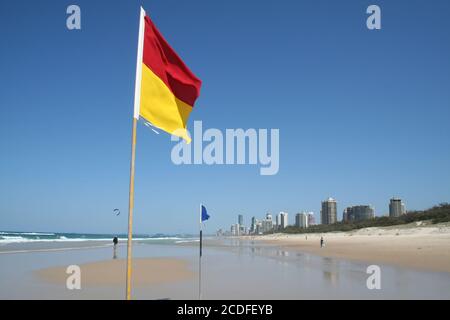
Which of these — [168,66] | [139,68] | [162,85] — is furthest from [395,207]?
[139,68]

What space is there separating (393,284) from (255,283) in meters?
5.17

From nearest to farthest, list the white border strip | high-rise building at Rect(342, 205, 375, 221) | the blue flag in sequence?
the white border strip < the blue flag < high-rise building at Rect(342, 205, 375, 221)

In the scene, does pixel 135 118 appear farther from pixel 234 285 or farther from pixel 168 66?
pixel 234 285

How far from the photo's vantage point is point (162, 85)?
26.8ft

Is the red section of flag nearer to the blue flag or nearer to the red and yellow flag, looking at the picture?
the red and yellow flag

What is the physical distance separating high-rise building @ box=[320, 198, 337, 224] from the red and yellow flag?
183693mm

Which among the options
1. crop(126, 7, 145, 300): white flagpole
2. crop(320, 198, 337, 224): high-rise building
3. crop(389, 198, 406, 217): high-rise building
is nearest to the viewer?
crop(126, 7, 145, 300): white flagpole

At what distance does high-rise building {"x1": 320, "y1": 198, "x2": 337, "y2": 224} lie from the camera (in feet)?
602

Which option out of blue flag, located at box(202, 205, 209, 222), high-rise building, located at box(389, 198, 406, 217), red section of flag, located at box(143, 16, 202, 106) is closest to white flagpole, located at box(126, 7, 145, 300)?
red section of flag, located at box(143, 16, 202, 106)

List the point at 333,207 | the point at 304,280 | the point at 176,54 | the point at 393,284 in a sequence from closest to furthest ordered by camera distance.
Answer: the point at 176,54 → the point at 393,284 → the point at 304,280 → the point at 333,207

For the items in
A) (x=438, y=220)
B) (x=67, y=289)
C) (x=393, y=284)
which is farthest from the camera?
(x=438, y=220)
